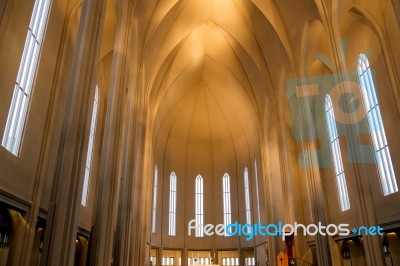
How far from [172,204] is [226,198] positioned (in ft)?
14.7

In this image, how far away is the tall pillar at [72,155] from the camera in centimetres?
636

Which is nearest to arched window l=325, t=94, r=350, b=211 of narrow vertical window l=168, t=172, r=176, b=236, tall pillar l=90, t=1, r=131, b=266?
tall pillar l=90, t=1, r=131, b=266

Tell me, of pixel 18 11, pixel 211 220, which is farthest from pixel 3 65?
pixel 211 220

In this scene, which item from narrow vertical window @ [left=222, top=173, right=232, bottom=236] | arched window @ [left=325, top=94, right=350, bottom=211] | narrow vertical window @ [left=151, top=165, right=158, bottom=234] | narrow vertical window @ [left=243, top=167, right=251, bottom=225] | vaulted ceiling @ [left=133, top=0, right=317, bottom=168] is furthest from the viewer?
narrow vertical window @ [left=222, top=173, right=232, bottom=236]

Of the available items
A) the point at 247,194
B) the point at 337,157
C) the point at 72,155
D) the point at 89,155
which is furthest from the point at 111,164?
the point at 247,194

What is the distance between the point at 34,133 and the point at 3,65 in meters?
2.58

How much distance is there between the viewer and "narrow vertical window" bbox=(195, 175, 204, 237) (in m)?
27.9

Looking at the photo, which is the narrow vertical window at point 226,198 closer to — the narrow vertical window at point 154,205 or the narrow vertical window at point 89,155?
the narrow vertical window at point 154,205

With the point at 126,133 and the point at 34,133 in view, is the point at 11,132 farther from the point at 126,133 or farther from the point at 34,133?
the point at 126,133

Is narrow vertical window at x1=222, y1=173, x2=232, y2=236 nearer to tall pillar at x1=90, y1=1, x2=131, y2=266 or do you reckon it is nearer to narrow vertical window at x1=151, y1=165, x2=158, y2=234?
narrow vertical window at x1=151, y1=165, x2=158, y2=234

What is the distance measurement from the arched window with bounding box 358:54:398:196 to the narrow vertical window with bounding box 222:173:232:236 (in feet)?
51.1

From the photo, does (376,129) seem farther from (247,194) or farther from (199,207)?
(199,207)

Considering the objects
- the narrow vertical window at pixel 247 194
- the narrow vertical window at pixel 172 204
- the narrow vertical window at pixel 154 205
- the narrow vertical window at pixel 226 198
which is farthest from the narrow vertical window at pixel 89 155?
the narrow vertical window at pixel 226 198

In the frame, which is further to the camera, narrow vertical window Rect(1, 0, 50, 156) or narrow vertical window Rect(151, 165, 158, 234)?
narrow vertical window Rect(151, 165, 158, 234)
